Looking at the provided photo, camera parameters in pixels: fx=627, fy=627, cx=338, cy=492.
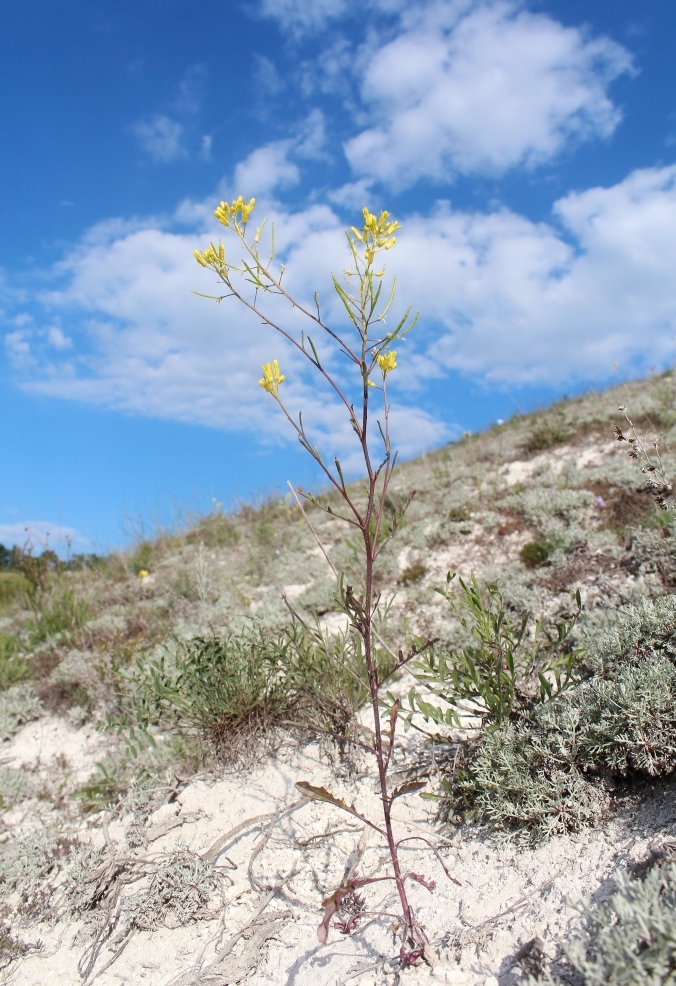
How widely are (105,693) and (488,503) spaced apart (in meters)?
3.70

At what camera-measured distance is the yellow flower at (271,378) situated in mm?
1946

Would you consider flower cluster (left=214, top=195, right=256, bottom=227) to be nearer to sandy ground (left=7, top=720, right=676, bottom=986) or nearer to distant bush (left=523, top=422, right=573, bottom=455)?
sandy ground (left=7, top=720, right=676, bottom=986)

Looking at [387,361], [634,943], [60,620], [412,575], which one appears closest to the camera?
[634,943]

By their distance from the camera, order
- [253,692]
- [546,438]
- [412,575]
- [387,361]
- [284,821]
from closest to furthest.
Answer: [387,361] < [284,821] < [253,692] < [412,575] < [546,438]

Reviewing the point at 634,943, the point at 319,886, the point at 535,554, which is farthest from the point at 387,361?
the point at 535,554

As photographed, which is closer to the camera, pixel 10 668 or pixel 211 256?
pixel 211 256

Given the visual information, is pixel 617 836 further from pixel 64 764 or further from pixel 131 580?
pixel 131 580

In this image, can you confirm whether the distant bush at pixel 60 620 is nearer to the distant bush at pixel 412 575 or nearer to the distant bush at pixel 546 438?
the distant bush at pixel 412 575

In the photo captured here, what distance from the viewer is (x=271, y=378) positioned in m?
1.97

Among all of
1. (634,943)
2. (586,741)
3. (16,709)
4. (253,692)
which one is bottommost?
(634,943)

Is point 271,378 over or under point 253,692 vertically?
over

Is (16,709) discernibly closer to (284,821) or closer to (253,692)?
(253,692)

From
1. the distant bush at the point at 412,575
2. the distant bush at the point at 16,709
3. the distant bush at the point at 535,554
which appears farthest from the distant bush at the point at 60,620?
the distant bush at the point at 535,554

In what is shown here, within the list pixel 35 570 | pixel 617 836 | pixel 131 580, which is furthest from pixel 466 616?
pixel 131 580
